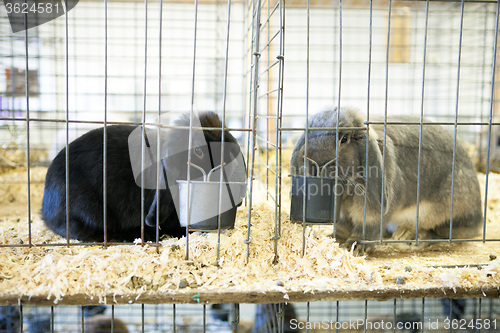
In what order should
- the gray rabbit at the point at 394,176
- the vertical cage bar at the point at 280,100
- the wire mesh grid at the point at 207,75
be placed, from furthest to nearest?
the wire mesh grid at the point at 207,75, the gray rabbit at the point at 394,176, the vertical cage bar at the point at 280,100

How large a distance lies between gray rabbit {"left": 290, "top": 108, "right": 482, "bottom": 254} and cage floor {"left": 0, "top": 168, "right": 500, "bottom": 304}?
0.36m

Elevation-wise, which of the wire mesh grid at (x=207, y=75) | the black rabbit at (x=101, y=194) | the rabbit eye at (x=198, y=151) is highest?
the wire mesh grid at (x=207, y=75)

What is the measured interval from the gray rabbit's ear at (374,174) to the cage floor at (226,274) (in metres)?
0.35

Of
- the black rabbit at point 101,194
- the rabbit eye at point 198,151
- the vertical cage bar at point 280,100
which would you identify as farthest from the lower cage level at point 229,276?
the rabbit eye at point 198,151

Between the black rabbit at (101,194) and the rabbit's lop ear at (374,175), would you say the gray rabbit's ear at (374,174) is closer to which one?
the rabbit's lop ear at (374,175)

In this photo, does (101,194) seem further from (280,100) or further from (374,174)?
(374,174)

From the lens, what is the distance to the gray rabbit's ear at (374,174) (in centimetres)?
225

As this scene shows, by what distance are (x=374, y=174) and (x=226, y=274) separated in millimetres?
1016

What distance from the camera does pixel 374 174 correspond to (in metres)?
2.29

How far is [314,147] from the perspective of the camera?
231cm

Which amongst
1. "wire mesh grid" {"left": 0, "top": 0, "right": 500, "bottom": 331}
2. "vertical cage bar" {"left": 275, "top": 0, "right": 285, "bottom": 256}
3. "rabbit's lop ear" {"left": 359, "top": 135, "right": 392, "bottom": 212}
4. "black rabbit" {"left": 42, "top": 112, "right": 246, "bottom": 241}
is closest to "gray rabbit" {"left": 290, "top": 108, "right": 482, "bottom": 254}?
"rabbit's lop ear" {"left": 359, "top": 135, "right": 392, "bottom": 212}

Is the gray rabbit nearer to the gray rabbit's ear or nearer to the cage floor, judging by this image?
the gray rabbit's ear

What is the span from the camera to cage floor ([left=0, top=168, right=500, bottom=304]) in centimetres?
182

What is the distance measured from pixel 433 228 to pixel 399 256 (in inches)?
25.0
